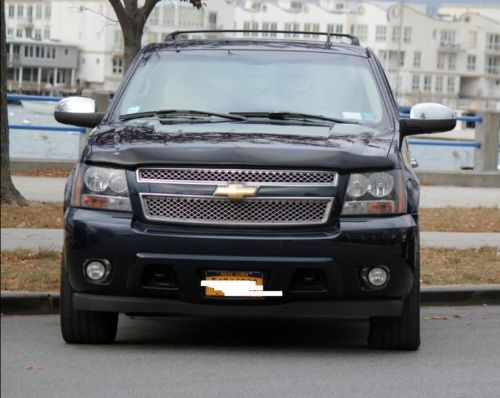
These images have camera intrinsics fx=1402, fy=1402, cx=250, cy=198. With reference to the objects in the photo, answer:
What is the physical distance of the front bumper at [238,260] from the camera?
25.1 feet

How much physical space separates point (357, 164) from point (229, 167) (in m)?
0.72

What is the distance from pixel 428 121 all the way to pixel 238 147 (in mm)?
1627

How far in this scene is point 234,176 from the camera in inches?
306

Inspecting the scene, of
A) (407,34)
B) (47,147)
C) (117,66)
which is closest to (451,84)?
(407,34)

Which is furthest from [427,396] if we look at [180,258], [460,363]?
[180,258]

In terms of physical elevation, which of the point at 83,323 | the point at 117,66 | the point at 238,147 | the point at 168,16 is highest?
the point at 168,16

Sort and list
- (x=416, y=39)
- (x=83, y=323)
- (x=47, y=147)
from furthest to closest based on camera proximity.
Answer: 1. (x=416, y=39)
2. (x=47, y=147)
3. (x=83, y=323)

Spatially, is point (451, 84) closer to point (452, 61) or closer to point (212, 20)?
point (452, 61)

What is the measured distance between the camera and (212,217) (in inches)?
304

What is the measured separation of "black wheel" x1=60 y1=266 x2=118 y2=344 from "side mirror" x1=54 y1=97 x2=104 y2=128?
120 centimetres

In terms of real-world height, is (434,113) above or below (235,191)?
above

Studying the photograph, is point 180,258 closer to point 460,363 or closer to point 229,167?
point 229,167

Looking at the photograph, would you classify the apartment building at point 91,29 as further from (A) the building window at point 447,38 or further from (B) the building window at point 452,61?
(B) the building window at point 452,61

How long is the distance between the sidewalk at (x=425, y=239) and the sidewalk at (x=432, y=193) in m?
3.21
